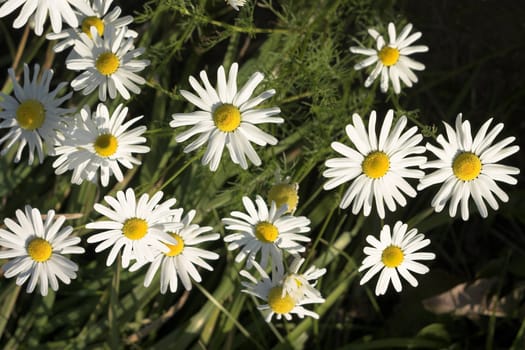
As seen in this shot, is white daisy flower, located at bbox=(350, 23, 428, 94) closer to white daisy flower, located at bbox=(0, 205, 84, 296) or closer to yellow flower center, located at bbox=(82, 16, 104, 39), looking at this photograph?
yellow flower center, located at bbox=(82, 16, 104, 39)

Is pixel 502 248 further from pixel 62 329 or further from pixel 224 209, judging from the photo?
pixel 62 329

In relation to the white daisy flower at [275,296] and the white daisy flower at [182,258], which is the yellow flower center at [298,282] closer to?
the white daisy flower at [275,296]

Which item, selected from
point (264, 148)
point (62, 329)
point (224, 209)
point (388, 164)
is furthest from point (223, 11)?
point (62, 329)

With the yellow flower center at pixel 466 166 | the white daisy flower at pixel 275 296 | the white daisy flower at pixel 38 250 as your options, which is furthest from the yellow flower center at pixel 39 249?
the yellow flower center at pixel 466 166

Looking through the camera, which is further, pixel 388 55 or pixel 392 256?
pixel 388 55

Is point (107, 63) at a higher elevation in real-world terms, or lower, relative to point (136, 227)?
higher

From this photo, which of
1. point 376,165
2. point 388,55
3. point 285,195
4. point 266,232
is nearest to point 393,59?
point 388,55

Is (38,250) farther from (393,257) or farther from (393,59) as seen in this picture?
(393,59)
